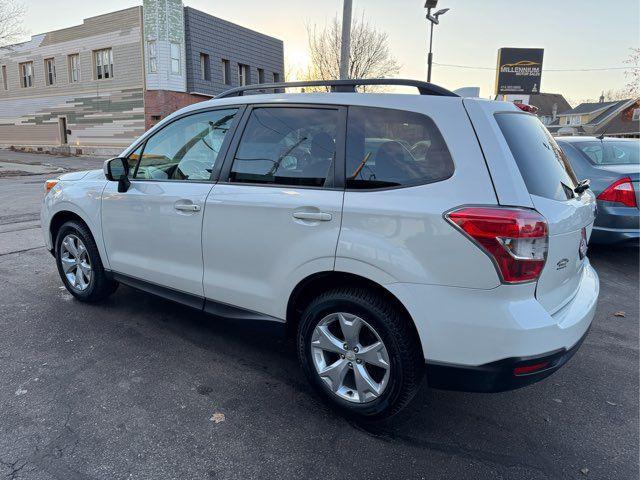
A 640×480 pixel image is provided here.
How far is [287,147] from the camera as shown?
2918 millimetres

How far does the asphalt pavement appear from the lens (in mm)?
2348

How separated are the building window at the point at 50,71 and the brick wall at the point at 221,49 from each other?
10998mm

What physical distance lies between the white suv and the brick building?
85.6ft

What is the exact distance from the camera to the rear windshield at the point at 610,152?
20.0 feet

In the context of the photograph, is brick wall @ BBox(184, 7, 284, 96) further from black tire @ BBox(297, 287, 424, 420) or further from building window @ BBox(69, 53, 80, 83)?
black tire @ BBox(297, 287, 424, 420)

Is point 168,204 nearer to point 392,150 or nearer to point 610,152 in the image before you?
point 392,150

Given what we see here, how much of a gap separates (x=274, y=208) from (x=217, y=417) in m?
1.27

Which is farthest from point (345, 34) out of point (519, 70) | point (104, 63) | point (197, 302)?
point (519, 70)

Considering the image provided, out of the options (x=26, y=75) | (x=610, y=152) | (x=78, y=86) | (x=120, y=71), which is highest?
(x=26, y=75)

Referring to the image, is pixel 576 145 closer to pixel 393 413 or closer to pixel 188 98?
pixel 393 413

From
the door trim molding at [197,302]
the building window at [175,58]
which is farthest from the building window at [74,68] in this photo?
the door trim molding at [197,302]

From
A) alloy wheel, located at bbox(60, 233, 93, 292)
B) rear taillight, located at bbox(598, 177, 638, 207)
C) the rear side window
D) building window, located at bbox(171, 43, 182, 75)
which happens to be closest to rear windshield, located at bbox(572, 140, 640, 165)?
rear taillight, located at bbox(598, 177, 638, 207)

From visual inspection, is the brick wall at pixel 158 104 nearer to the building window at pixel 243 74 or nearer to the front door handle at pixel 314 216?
the building window at pixel 243 74

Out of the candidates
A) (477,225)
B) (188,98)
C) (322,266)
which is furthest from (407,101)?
(188,98)
